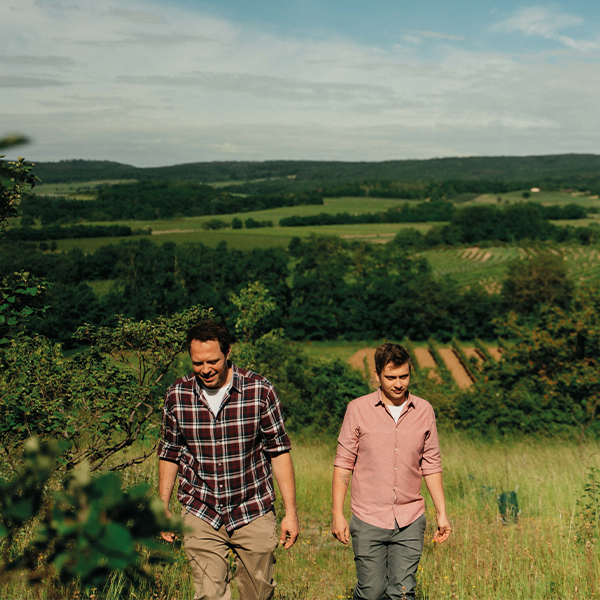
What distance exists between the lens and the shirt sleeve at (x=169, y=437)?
11.4 feet

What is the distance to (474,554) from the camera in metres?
4.42

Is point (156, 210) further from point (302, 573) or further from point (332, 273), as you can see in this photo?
point (302, 573)

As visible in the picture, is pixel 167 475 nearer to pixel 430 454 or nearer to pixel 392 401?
pixel 392 401

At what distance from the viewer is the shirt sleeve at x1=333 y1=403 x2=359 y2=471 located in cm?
375

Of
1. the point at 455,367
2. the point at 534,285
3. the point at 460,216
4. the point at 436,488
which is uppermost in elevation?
the point at 436,488

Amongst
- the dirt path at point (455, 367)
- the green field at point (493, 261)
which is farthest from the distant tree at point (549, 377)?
the green field at point (493, 261)

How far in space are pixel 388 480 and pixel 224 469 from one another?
1.08m

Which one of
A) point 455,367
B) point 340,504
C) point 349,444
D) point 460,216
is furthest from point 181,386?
point 460,216

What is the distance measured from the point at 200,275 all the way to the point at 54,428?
69033mm

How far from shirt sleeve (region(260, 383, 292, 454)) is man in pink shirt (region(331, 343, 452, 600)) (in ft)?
1.60

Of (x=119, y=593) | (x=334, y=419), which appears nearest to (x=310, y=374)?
(x=334, y=419)

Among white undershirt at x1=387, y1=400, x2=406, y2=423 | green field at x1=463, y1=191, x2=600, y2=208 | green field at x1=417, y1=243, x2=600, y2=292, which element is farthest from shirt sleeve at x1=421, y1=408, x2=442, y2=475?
green field at x1=463, y1=191, x2=600, y2=208

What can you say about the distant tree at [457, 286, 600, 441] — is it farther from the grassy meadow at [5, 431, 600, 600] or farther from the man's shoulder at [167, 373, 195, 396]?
the man's shoulder at [167, 373, 195, 396]

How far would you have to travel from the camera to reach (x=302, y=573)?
183 inches
